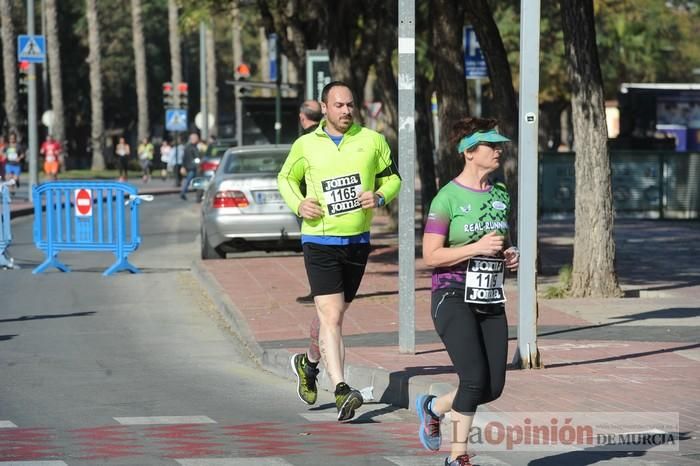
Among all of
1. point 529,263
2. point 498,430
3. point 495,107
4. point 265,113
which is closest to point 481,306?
point 498,430

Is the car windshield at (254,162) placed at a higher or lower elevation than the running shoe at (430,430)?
higher

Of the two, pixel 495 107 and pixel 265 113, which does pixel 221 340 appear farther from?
pixel 265 113

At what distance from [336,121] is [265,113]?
31.3 meters

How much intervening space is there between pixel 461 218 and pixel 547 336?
5.33 m

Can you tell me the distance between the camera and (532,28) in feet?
34.2

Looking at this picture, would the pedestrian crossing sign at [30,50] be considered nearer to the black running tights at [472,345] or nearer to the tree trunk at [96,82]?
the tree trunk at [96,82]

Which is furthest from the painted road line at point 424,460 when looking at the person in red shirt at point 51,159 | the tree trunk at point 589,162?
the person in red shirt at point 51,159

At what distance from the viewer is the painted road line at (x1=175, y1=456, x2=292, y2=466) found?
7.57 m

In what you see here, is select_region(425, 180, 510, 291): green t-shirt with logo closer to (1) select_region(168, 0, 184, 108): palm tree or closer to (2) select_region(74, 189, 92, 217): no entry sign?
(2) select_region(74, 189, 92, 217): no entry sign

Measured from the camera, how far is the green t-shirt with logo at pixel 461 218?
7.15 m

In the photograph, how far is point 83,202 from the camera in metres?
19.4

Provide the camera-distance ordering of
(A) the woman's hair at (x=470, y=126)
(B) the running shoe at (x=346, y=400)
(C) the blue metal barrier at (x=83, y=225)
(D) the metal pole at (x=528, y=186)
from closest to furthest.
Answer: (A) the woman's hair at (x=470, y=126), (B) the running shoe at (x=346, y=400), (D) the metal pole at (x=528, y=186), (C) the blue metal barrier at (x=83, y=225)

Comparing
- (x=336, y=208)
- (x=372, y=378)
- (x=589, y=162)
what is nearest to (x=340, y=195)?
(x=336, y=208)

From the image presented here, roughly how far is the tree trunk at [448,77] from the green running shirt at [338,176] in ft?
29.6
